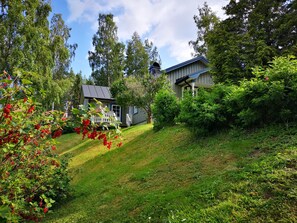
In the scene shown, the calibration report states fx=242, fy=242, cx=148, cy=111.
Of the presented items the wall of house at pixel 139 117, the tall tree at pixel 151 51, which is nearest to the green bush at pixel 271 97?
the wall of house at pixel 139 117

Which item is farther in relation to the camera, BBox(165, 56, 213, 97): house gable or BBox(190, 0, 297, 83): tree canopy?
BBox(165, 56, 213, 97): house gable

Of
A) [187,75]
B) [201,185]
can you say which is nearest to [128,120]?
[187,75]

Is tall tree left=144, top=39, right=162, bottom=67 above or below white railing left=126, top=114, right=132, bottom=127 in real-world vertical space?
above

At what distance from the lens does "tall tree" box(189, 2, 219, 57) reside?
23.5 m

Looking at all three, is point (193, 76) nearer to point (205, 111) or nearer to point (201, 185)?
point (205, 111)

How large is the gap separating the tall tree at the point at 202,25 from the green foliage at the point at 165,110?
15644mm

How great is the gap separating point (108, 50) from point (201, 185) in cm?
2739

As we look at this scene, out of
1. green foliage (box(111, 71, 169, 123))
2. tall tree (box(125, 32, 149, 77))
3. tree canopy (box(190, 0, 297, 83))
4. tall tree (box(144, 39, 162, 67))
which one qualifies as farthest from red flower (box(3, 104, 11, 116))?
tall tree (box(144, 39, 162, 67))

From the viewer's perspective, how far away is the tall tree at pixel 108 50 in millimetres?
29141

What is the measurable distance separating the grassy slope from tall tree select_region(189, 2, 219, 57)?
1932cm

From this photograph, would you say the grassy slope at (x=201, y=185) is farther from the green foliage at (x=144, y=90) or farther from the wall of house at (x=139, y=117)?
the wall of house at (x=139, y=117)

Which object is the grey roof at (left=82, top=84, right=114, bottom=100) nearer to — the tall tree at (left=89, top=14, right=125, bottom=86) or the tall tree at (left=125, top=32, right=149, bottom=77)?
the tall tree at (left=89, top=14, right=125, bottom=86)

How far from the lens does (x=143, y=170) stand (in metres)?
5.77

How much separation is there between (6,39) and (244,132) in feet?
40.5
